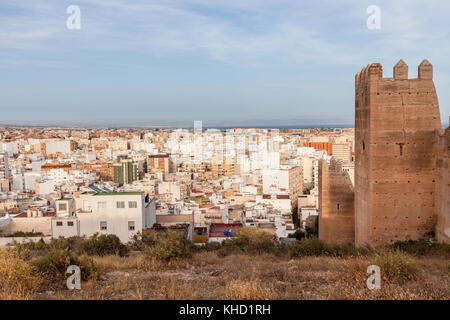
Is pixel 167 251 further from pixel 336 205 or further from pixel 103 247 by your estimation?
pixel 336 205

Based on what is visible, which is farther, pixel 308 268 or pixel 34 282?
pixel 308 268

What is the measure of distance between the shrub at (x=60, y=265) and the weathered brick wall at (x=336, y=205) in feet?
27.5

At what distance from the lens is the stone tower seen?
1013 cm

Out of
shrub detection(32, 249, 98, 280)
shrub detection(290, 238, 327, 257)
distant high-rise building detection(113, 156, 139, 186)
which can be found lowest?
distant high-rise building detection(113, 156, 139, 186)

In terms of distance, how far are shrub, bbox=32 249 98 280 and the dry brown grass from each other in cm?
25

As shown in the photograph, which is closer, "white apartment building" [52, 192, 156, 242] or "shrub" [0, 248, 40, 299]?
"shrub" [0, 248, 40, 299]

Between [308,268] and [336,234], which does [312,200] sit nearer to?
[336,234]

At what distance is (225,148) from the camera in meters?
87.6

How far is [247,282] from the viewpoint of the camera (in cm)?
423

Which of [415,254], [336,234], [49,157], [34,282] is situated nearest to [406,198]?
[415,254]

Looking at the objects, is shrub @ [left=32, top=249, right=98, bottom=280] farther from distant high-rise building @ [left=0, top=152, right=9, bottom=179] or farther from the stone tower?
distant high-rise building @ [left=0, top=152, right=9, bottom=179]

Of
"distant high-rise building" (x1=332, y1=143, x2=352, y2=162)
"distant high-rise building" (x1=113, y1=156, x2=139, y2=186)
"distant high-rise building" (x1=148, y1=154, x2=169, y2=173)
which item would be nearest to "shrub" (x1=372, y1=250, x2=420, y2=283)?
"distant high-rise building" (x1=113, y1=156, x2=139, y2=186)
